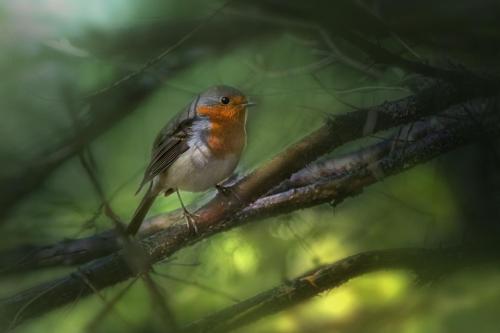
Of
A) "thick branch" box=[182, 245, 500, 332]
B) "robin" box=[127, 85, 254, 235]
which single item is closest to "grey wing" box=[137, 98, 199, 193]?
"robin" box=[127, 85, 254, 235]

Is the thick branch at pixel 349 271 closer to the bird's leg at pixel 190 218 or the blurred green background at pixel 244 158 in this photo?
the blurred green background at pixel 244 158

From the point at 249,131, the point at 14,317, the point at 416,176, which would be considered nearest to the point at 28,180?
the point at 14,317

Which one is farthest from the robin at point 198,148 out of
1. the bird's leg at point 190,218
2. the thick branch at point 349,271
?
the thick branch at point 349,271

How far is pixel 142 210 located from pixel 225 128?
0.59ft

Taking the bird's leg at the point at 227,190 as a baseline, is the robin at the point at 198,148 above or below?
above

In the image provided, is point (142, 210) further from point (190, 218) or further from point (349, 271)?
point (349, 271)

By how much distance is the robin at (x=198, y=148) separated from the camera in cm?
105

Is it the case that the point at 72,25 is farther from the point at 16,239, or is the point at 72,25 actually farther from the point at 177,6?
the point at 16,239

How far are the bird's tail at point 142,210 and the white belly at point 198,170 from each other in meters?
0.02

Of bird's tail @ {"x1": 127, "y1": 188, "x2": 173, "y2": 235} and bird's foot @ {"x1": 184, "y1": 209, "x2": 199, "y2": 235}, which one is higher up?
bird's tail @ {"x1": 127, "y1": 188, "x2": 173, "y2": 235}

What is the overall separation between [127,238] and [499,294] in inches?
21.7

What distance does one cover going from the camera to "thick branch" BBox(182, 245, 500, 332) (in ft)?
3.30

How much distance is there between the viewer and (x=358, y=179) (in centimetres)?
103

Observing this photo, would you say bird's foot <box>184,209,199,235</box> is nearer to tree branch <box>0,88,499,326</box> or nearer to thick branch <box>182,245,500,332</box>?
tree branch <box>0,88,499,326</box>
